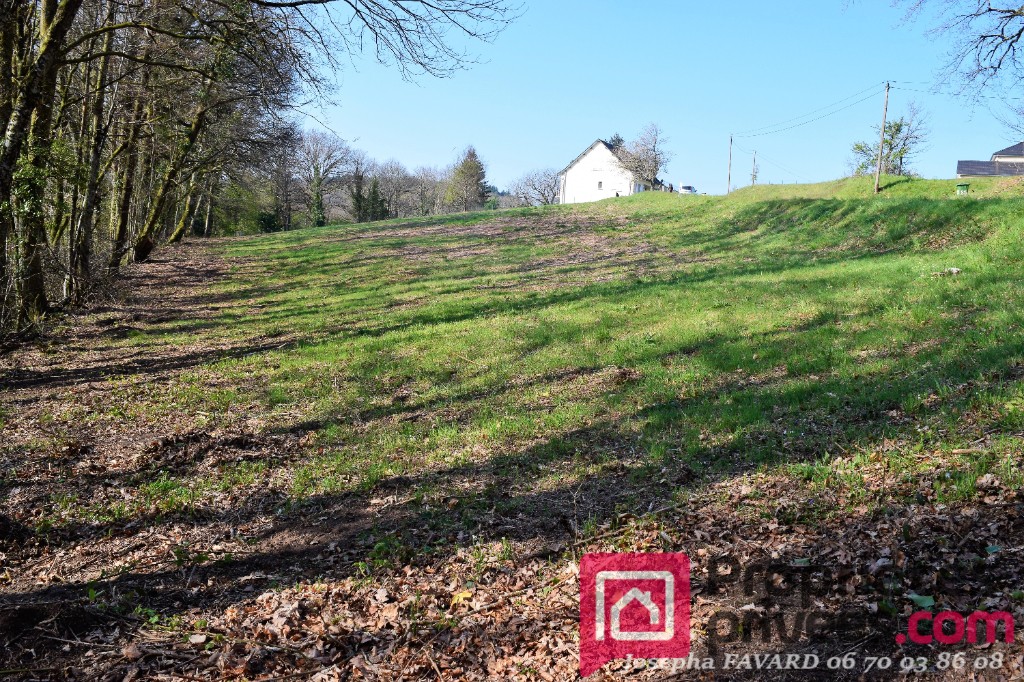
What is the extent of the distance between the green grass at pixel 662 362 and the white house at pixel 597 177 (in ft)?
197

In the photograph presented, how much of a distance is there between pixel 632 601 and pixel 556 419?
4177 millimetres

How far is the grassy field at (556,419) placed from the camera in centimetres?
539

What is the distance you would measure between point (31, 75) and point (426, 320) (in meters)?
8.76

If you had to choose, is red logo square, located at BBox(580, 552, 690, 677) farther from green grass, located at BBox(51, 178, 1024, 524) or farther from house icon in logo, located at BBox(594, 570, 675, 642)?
green grass, located at BBox(51, 178, 1024, 524)

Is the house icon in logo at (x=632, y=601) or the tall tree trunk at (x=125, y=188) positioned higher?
the tall tree trunk at (x=125, y=188)

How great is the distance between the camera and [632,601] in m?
4.45

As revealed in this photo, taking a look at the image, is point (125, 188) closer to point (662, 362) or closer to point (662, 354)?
point (662, 354)

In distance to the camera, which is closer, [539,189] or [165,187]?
[165,187]

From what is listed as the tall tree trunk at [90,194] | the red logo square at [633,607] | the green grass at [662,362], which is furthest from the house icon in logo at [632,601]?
the tall tree trunk at [90,194]

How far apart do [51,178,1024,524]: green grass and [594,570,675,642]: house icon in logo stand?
1.88m

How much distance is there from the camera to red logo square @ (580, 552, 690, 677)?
159 inches

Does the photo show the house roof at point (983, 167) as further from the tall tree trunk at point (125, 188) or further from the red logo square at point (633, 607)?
the red logo square at point (633, 607)

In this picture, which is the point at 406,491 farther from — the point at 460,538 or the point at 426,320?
the point at 426,320

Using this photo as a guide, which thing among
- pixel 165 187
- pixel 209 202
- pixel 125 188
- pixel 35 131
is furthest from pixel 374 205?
pixel 35 131
